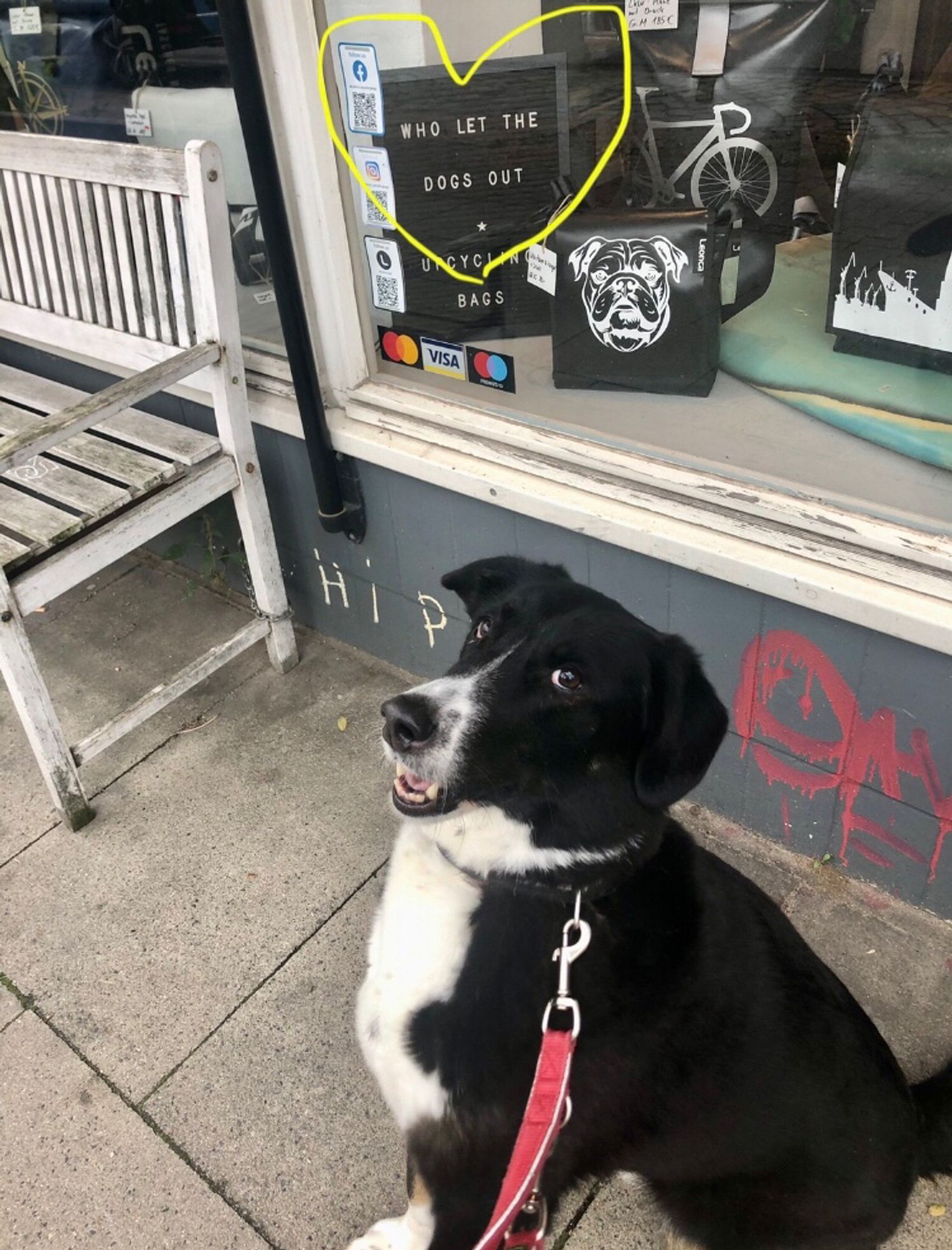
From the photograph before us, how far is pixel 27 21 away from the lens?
2996 mm

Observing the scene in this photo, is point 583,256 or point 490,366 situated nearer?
point 583,256

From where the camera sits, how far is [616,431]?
Answer: 7.70 feet

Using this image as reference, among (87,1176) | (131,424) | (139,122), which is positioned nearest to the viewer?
(87,1176)

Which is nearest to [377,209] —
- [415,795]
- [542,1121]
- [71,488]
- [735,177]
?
[735,177]

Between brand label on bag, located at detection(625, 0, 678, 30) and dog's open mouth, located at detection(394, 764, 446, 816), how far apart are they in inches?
72.3

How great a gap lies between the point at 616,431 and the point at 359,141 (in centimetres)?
97

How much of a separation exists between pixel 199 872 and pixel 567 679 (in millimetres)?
1422

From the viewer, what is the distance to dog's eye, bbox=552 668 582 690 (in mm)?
1479

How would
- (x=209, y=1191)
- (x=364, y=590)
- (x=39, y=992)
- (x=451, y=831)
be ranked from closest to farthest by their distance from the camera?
(x=451, y=831) → (x=209, y=1191) → (x=39, y=992) → (x=364, y=590)

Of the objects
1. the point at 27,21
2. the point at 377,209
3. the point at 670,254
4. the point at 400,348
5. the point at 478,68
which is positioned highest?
the point at 27,21

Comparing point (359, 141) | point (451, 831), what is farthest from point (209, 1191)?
point (359, 141)

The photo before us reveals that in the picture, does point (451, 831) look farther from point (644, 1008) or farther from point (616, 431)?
point (616, 431)

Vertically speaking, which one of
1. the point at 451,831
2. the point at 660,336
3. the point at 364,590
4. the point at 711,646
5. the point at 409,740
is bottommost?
the point at 364,590

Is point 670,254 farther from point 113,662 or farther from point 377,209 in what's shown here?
point 113,662
